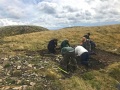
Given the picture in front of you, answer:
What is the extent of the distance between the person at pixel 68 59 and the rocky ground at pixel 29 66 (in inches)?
43.8

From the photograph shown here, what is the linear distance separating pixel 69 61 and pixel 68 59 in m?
0.35

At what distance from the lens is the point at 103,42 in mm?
37688

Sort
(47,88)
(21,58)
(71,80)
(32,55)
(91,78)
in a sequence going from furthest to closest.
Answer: (32,55) → (21,58) → (91,78) → (71,80) → (47,88)

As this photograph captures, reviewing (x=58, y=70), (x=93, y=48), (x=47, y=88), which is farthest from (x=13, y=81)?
(x=93, y=48)

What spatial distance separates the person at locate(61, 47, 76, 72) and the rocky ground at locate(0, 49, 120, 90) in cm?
111

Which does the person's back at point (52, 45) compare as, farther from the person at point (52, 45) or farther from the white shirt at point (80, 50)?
the white shirt at point (80, 50)

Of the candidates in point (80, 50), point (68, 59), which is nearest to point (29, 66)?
point (68, 59)

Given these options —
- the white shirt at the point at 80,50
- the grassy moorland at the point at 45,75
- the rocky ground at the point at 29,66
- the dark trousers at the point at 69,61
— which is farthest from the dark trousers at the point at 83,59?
the dark trousers at the point at 69,61

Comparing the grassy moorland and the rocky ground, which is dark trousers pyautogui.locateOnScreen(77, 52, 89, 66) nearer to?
the grassy moorland

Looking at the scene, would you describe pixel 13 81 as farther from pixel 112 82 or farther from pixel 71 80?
pixel 112 82

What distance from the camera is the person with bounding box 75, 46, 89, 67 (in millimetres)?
23938

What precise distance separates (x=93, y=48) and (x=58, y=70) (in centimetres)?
1029

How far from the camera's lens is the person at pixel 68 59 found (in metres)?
22.5

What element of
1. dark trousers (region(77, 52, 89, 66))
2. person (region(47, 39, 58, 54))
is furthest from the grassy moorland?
person (region(47, 39, 58, 54))
